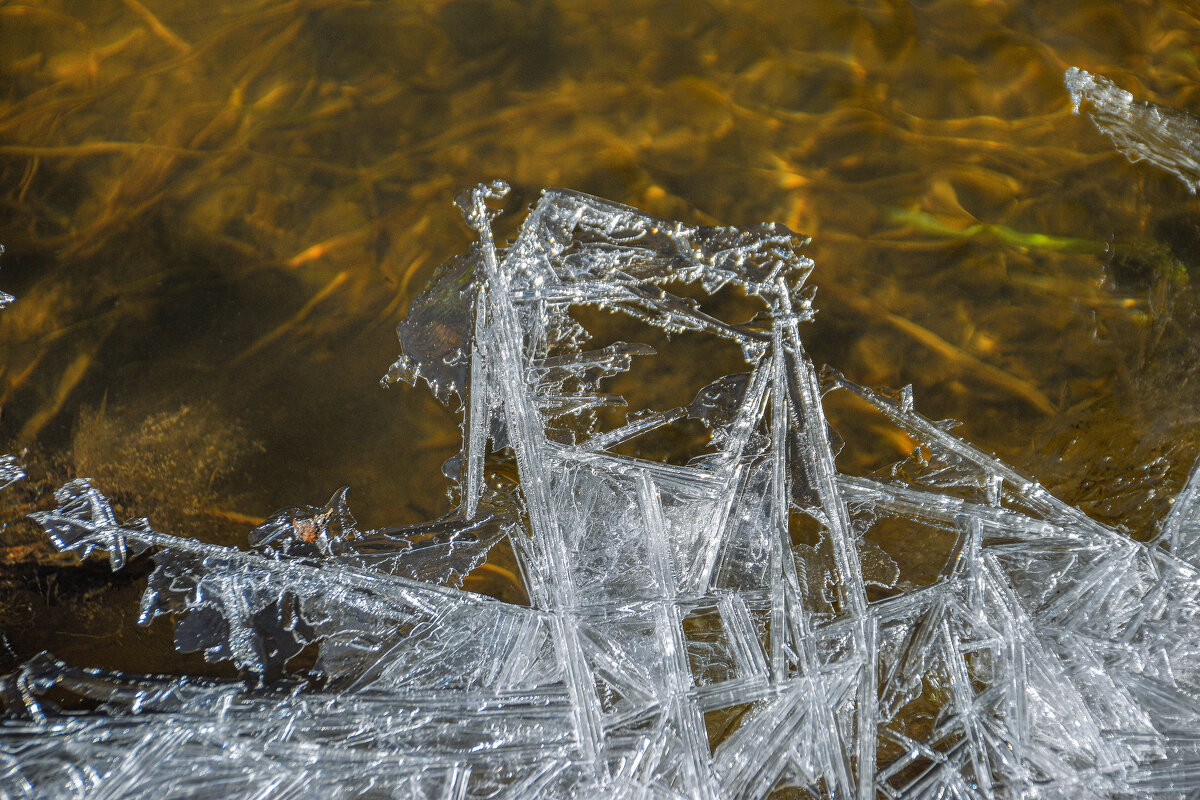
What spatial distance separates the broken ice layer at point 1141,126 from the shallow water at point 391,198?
0.02 meters

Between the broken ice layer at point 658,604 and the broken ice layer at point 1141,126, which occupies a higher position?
the broken ice layer at point 1141,126

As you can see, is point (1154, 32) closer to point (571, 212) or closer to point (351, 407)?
point (571, 212)

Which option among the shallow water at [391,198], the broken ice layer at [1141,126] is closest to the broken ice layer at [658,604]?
the shallow water at [391,198]

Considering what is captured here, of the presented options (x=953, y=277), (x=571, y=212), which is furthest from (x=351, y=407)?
(x=953, y=277)

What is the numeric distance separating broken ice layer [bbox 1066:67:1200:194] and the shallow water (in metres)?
0.02

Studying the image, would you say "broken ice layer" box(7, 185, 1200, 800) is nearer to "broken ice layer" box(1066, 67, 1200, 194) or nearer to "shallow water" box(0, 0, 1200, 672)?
"shallow water" box(0, 0, 1200, 672)

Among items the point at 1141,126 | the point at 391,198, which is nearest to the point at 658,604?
the point at 391,198

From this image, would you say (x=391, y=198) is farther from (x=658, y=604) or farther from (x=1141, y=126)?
(x=1141, y=126)

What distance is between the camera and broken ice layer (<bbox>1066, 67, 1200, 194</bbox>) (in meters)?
0.81

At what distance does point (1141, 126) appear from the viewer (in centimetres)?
83

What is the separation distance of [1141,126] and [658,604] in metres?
0.74

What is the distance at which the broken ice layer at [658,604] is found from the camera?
2.48 ft

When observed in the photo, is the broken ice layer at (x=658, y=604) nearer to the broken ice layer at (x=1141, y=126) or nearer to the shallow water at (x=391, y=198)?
the shallow water at (x=391, y=198)

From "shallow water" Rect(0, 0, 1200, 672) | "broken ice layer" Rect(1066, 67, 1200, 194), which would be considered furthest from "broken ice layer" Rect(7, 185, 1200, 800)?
"broken ice layer" Rect(1066, 67, 1200, 194)
